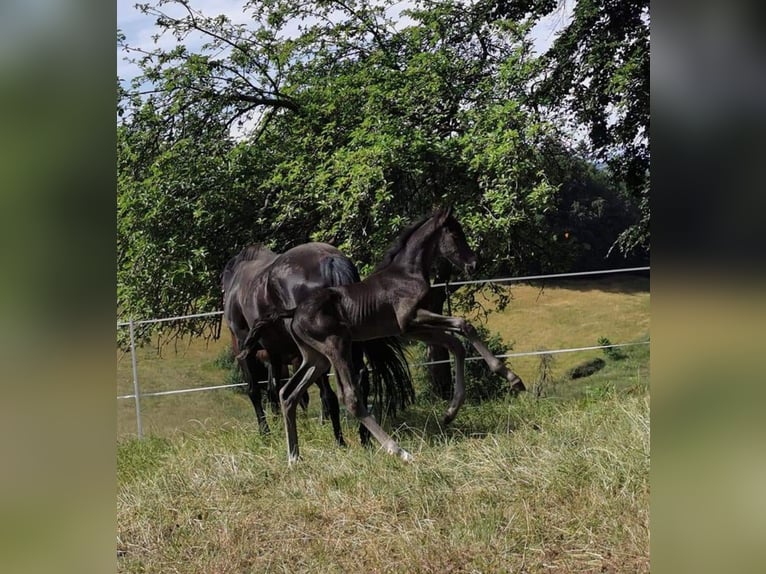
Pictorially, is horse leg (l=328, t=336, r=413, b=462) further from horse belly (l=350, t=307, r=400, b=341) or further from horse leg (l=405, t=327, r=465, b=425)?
horse leg (l=405, t=327, r=465, b=425)

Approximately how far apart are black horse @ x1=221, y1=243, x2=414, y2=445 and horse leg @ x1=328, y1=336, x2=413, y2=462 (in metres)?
0.41

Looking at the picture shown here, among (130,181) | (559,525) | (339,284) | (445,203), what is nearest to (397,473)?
(559,525)

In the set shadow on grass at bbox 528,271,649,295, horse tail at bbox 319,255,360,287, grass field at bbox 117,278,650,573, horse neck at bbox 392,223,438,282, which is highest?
horse neck at bbox 392,223,438,282

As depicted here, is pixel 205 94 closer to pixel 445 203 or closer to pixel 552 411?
pixel 445 203

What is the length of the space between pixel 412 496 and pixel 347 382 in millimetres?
997

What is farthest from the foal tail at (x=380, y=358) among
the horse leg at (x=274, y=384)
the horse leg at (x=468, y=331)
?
the horse leg at (x=274, y=384)

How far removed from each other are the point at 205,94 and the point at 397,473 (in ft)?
15.8

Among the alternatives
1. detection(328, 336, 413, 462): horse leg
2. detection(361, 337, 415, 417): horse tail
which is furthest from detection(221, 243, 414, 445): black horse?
detection(328, 336, 413, 462): horse leg

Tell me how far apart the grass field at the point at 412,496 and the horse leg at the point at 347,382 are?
0.58ft

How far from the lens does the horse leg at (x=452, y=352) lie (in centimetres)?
482

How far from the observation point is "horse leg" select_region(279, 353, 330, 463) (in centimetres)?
499

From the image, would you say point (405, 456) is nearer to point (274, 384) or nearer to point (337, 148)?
point (274, 384)

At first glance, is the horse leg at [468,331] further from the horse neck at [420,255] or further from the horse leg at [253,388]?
the horse leg at [253,388]
